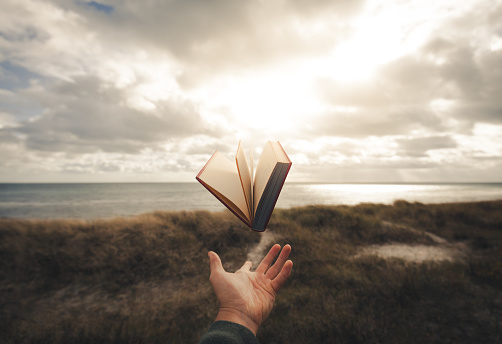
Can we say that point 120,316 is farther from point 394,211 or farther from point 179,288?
point 394,211

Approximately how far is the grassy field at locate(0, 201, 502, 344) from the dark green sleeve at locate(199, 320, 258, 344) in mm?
3865

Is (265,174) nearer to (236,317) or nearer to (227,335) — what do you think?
(227,335)

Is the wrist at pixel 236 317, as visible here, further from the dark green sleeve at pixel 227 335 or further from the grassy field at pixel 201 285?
→ the grassy field at pixel 201 285

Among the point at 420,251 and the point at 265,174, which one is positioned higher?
the point at 265,174

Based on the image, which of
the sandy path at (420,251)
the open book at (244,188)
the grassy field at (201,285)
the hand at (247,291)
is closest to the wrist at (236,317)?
the hand at (247,291)

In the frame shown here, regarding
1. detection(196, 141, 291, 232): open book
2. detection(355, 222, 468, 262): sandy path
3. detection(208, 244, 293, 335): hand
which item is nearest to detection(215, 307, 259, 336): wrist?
detection(208, 244, 293, 335): hand

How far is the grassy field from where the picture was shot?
4.47 metres

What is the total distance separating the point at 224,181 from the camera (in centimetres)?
93

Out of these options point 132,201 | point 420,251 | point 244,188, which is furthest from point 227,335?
point 132,201

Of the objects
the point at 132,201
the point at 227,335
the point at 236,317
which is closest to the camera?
the point at 227,335

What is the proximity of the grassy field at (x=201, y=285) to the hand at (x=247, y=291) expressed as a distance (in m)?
3.60

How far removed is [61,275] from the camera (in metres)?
6.86

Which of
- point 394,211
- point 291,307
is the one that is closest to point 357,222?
point 394,211

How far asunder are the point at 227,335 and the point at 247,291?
0.39 m
